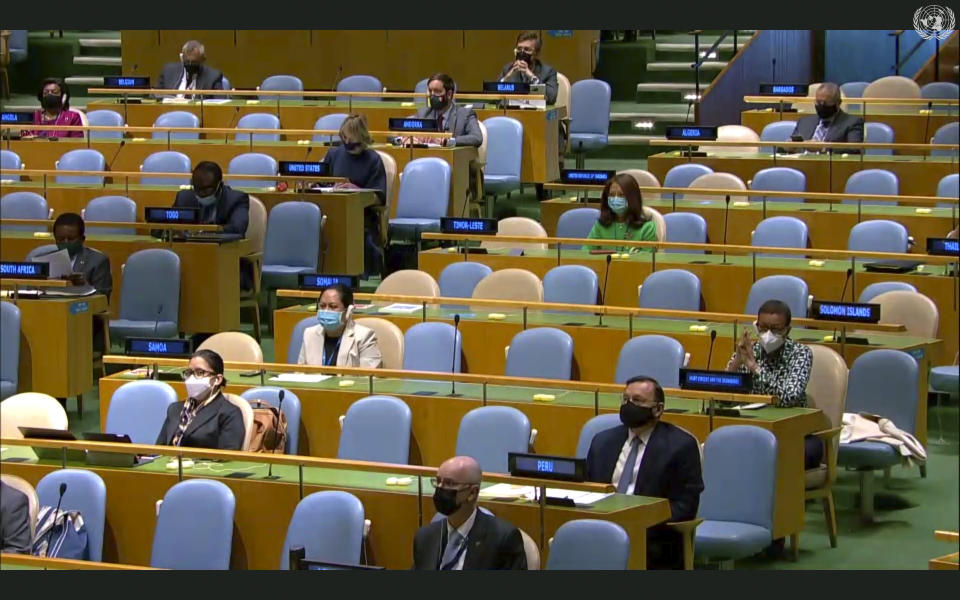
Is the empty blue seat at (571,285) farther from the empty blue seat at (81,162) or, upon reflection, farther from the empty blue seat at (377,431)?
the empty blue seat at (81,162)

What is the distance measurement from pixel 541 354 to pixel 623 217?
142cm

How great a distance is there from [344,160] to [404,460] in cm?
340

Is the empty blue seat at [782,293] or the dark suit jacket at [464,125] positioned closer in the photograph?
the empty blue seat at [782,293]

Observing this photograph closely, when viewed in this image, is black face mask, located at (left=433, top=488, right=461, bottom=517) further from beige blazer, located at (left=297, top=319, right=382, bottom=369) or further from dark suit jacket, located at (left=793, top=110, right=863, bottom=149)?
dark suit jacket, located at (left=793, top=110, right=863, bottom=149)

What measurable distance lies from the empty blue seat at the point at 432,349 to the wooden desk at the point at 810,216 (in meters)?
2.15

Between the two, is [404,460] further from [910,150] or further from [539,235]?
[910,150]

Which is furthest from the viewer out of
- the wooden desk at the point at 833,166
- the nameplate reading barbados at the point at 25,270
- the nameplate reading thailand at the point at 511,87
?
the nameplate reading thailand at the point at 511,87

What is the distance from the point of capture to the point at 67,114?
11.1 m

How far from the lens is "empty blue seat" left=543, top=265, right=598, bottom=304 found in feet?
27.0

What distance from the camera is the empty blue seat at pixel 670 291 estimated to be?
8094 mm

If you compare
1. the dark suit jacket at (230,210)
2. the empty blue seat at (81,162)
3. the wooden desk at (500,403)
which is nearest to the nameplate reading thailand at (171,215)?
the dark suit jacket at (230,210)

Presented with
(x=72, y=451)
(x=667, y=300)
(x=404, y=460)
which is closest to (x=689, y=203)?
(x=667, y=300)

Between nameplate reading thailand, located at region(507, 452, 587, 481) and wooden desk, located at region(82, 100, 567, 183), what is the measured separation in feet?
17.9

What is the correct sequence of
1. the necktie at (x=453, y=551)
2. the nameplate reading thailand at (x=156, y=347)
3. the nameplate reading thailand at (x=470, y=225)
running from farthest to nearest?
1. the nameplate reading thailand at (x=470, y=225)
2. the nameplate reading thailand at (x=156, y=347)
3. the necktie at (x=453, y=551)
